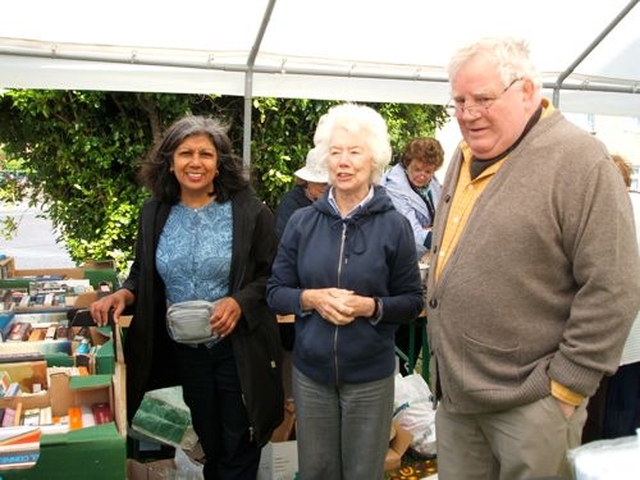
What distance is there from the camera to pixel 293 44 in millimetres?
3355

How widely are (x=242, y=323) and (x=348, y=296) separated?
1.61 ft

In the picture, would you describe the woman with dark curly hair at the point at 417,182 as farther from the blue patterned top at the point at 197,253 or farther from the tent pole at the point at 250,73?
the blue patterned top at the point at 197,253

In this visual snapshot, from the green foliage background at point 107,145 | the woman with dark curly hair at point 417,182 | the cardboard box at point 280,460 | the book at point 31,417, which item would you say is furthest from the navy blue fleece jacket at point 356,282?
the green foliage background at point 107,145

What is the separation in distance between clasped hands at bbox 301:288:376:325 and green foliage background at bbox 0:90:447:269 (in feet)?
10.4

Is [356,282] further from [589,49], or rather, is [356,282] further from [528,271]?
[589,49]

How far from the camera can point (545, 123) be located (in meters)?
1.39

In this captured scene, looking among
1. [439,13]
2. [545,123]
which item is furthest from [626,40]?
[545,123]

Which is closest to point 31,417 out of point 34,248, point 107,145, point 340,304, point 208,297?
point 208,297

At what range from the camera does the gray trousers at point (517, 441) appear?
1.39 m

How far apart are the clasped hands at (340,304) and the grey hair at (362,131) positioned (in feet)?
1.25

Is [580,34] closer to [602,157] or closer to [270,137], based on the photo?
[270,137]

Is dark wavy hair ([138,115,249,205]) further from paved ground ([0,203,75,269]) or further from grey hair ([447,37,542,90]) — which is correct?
paved ground ([0,203,75,269])

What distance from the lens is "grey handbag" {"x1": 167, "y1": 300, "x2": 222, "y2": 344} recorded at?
2039mm

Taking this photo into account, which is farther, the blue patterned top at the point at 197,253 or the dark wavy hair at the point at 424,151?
the dark wavy hair at the point at 424,151
